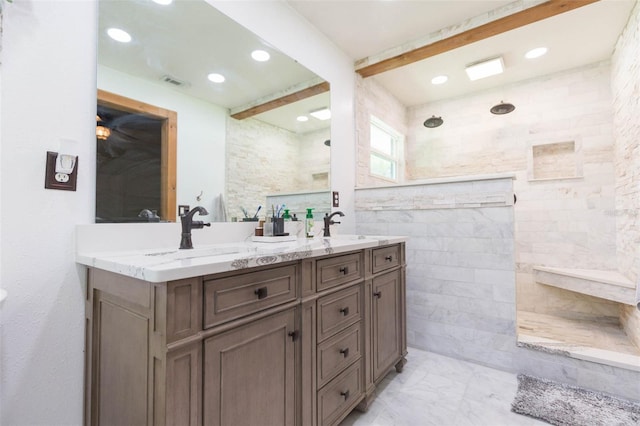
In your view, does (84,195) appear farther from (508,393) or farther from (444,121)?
(444,121)

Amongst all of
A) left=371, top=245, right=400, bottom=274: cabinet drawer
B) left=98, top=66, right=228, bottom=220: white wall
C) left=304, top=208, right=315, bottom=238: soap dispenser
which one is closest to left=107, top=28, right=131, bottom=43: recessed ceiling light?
left=98, top=66, right=228, bottom=220: white wall

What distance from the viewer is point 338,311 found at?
1.48 m

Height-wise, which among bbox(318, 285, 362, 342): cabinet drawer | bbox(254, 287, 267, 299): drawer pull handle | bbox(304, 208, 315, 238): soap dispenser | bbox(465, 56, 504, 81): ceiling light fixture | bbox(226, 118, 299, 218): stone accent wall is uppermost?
bbox(465, 56, 504, 81): ceiling light fixture

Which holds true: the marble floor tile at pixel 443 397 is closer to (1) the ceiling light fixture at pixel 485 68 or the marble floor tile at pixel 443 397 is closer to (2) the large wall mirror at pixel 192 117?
(2) the large wall mirror at pixel 192 117

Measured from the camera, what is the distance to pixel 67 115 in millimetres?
1163

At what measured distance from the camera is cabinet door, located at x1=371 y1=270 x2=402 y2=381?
1783 millimetres

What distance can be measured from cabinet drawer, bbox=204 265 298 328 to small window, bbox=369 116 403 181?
2.45 meters

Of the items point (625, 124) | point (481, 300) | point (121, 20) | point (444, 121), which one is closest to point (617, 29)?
point (625, 124)

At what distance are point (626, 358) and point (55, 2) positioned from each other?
11.2ft

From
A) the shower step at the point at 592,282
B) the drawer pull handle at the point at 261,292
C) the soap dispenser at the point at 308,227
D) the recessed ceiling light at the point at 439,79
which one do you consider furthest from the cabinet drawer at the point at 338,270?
the recessed ceiling light at the point at 439,79

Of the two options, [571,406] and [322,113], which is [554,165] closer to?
[571,406]

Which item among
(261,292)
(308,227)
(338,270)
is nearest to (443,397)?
(338,270)

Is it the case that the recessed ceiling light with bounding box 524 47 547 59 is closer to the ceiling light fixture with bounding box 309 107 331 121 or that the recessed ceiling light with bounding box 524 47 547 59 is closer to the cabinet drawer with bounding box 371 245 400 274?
the ceiling light fixture with bounding box 309 107 331 121

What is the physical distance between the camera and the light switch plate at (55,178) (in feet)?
3.63
